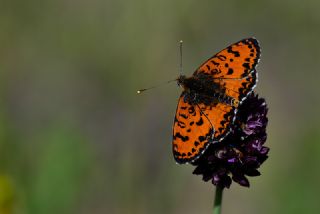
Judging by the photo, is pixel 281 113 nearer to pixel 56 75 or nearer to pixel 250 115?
pixel 56 75

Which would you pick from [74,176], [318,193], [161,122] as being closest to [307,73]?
[161,122]

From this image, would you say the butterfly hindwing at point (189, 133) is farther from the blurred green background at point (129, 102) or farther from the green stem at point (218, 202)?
the blurred green background at point (129, 102)

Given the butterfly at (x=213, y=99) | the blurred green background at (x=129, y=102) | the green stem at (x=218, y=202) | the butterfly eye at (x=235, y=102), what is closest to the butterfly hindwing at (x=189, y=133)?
the butterfly at (x=213, y=99)

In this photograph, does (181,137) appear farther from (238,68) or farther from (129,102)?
(129,102)

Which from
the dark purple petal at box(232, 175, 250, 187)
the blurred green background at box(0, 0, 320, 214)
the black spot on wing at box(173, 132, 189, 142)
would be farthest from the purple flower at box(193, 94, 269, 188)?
the blurred green background at box(0, 0, 320, 214)

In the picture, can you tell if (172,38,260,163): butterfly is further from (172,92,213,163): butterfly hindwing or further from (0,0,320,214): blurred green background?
(0,0,320,214): blurred green background

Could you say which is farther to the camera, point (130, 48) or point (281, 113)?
point (281, 113)

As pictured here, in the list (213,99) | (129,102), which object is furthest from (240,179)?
(129,102)

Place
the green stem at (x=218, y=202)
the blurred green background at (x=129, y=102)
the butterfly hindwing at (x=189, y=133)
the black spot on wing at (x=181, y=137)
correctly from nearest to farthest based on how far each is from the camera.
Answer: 1. the green stem at (x=218, y=202)
2. the butterfly hindwing at (x=189, y=133)
3. the black spot on wing at (x=181, y=137)
4. the blurred green background at (x=129, y=102)
